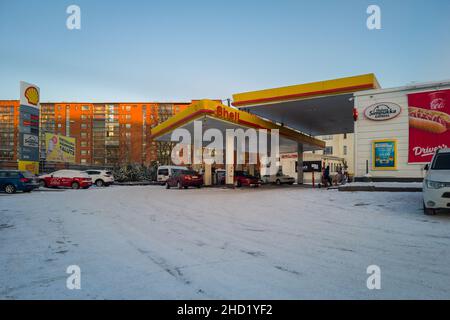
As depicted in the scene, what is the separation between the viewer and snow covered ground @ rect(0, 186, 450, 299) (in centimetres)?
340

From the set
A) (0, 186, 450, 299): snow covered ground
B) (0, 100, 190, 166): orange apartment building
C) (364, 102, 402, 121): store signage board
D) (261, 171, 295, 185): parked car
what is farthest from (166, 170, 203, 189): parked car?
(0, 100, 190, 166): orange apartment building

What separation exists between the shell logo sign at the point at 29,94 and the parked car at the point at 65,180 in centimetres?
592

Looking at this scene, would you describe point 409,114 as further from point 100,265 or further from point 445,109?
point 100,265

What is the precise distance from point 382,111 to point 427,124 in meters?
2.12

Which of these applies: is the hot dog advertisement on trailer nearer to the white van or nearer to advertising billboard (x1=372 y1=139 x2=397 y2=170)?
advertising billboard (x1=372 y1=139 x2=397 y2=170)

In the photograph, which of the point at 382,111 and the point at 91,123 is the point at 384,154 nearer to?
the point at 382,111

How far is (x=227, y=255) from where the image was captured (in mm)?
4754

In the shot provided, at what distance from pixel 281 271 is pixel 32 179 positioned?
19484 mm

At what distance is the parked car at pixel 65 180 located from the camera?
2347 cm

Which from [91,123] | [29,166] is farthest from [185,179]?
[91,123]

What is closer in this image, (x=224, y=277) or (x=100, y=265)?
(x=224, y=277)

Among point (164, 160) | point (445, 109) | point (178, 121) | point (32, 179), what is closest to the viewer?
point (445, 109)
